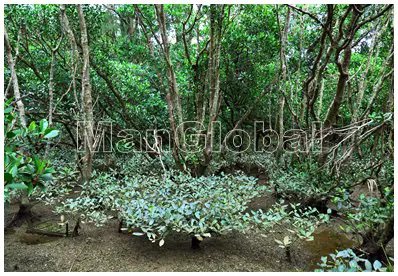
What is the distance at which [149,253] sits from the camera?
3.43m

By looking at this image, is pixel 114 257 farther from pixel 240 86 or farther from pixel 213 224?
pixel 240 86

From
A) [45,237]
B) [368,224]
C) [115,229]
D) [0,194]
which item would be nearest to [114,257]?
[115,229]

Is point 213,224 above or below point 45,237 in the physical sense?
above

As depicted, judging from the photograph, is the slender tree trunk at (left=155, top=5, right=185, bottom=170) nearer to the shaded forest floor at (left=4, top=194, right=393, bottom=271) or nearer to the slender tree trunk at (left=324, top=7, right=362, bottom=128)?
the shaded forest floor at (left=4, top=194, right=393, bottom=271)

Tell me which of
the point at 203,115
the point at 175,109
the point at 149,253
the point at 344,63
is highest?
the point at 344,63

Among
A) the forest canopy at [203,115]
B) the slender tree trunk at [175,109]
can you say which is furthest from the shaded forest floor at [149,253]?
the slender tree trunk at [175,109]

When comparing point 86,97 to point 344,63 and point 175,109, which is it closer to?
point 175,109

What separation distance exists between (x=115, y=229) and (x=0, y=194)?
267 cm

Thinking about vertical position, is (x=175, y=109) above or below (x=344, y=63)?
below

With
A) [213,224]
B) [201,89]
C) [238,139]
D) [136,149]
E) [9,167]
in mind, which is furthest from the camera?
[238,139]

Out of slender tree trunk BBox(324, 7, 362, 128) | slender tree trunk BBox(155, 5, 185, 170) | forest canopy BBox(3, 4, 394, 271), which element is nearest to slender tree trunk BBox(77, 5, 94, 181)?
forest canopy BBox(3, 4, 394, 271)

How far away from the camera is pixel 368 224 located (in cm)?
296

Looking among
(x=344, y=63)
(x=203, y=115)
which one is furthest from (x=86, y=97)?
(x=344, y=63)

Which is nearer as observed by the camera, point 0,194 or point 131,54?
point 0,194
